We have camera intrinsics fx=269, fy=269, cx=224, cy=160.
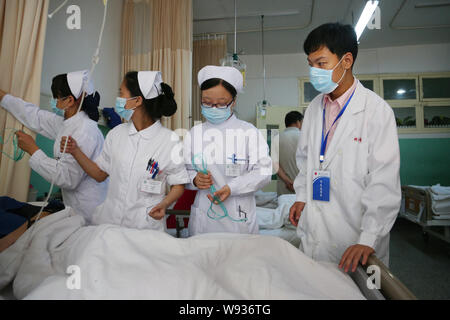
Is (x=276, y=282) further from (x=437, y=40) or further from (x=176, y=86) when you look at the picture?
(x=437, y=40)

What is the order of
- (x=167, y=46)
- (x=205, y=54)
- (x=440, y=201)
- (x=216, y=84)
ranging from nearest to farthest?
(x=216, y=84), (x=167, y=46), (x=440, y=201), (x=205, y=54)

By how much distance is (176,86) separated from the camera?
119 inches

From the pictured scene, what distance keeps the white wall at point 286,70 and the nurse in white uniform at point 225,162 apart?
4100mm

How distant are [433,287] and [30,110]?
3.33 m

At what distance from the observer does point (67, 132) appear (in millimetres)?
1568

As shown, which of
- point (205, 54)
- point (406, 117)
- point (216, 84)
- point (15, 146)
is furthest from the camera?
point (406, 117)

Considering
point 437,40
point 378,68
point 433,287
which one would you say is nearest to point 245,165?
point 433,287

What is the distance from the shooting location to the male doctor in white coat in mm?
1001

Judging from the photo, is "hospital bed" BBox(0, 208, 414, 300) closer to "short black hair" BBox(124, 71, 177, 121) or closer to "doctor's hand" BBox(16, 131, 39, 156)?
"doctor's hand" BBox(16, 131, 39, 156)

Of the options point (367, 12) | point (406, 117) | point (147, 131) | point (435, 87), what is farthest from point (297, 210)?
point (435, 87)

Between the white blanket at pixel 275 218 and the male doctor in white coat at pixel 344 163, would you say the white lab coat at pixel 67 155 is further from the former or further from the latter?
the white blanket at pixel 275 218

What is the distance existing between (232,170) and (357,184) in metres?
0.63

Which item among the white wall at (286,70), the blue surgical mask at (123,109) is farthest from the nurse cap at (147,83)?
the white wall at (286,70)

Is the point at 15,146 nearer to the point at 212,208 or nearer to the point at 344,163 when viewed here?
the point at 212,208
